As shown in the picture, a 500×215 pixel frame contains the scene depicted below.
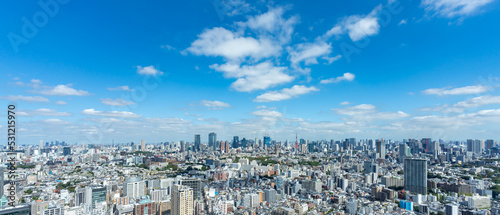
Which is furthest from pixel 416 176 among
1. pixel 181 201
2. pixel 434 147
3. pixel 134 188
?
pixel 434 147

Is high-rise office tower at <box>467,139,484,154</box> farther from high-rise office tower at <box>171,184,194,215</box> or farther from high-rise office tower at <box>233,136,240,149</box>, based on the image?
high-rise office tower at <box>171,184,194,215</box>

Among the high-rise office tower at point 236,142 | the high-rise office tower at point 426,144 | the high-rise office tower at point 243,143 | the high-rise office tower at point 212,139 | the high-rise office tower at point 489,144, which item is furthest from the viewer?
the high-rise office tower at point 236,142

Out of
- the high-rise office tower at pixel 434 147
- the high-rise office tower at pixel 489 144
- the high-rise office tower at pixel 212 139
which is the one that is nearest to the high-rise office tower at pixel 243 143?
the high-rise office tower at pixel 212 139

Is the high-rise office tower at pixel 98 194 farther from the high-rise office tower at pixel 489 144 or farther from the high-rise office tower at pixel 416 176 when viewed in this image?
the high-rise office tower at pixel 489 144

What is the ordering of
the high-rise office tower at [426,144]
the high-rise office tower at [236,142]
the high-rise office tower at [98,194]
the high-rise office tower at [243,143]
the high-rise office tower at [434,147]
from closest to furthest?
the high-rise office tower at [98,194] → the high-rise office tower at [434,147] → the high-rise office tower at [426,144] → the high-rise office tower at [243,143] → the high-rise office tower at [236,142]

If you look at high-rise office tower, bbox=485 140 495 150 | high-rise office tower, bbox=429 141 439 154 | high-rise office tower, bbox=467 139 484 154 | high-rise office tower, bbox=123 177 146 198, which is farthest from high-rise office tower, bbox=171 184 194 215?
high-rise office tower, bbox=485 140 495 150

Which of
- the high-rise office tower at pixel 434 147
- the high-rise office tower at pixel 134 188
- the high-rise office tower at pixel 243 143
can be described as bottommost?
the high-rise office tower at pixel 243 143

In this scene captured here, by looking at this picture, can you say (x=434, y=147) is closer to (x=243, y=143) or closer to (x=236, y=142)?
(x=243, y=143)

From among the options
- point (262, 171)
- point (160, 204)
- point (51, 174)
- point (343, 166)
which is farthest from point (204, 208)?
point (343, 166)
